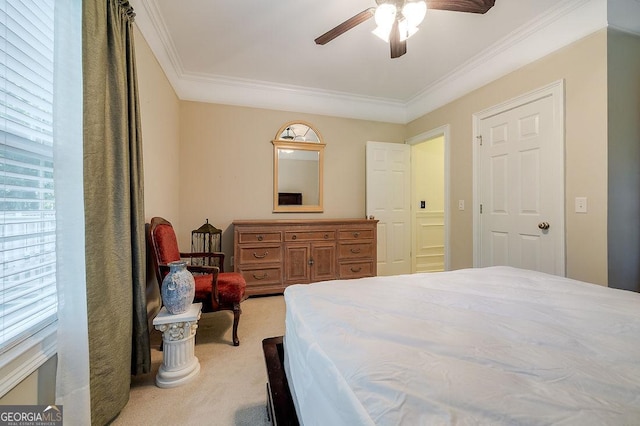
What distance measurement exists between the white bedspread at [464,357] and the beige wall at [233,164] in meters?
2.51

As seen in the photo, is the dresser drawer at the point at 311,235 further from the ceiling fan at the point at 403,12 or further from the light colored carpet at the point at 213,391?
the ceiling fan at the point at 403,12

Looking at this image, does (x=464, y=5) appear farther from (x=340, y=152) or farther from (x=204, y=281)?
(x=204, y=281)

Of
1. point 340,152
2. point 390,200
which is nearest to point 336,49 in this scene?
point 340,152

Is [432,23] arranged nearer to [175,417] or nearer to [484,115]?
[484,115]

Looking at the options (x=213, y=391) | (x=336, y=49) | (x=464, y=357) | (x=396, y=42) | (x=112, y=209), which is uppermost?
(x=336, y=49)

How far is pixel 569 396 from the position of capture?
0.54 m

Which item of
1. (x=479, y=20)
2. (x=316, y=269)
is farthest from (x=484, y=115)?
(x=316, y=269)

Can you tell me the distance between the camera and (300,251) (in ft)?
10.4

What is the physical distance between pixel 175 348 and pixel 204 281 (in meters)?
0.61

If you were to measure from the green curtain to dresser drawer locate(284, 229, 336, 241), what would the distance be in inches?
66.4

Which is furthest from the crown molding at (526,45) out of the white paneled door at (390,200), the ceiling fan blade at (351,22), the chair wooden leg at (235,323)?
the chair wooden leg at (235,323)

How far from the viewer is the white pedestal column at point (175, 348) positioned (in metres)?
1.59

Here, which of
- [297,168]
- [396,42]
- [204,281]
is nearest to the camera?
[396,42]

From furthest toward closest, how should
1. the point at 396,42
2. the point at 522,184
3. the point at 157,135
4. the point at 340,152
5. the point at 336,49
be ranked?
the point at 340,152 → the point at 336,49 → the point at 522,184 → the point at 157,135 → the point at 396,42
